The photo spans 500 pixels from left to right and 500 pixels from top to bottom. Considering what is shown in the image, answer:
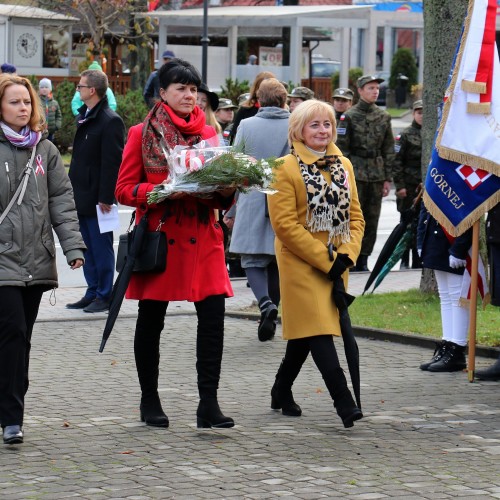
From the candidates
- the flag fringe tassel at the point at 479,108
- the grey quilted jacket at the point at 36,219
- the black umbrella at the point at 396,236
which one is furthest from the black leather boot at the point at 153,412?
the black umbrella at the point at 396,236

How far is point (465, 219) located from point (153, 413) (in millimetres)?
2645

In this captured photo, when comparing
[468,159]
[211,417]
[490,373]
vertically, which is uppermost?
[468,159]

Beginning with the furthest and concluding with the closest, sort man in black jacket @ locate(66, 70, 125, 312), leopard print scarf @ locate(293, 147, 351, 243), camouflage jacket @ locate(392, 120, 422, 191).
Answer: camouflage jacket @ locate(392, 120, 422, 191) < man in black jacket @ locate(66, 70, 125, 312) < leopard print scarf @ locate(293, 147, 351, 243)

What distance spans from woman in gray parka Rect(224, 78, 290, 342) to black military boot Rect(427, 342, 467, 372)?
1679 millimetres

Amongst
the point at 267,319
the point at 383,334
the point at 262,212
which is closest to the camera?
the point at 267,319

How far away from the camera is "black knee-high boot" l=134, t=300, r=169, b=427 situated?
7.25 meters

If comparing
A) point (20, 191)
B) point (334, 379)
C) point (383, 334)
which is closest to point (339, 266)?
point (334, 379)

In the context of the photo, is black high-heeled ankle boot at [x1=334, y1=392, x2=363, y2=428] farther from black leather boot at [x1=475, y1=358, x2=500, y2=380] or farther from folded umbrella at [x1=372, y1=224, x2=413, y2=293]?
folded umbrella at [x1=372, y1=224, x2=413, y2=293]

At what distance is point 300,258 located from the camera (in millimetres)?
7359

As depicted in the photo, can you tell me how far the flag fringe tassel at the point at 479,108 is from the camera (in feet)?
28.3

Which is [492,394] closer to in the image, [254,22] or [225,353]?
[225,353]

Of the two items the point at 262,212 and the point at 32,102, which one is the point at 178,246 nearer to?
the point at 32,102

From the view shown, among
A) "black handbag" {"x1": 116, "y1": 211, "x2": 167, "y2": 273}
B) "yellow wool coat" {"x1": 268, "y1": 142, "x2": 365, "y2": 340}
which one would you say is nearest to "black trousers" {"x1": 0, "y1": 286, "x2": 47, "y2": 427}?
"black handbag" {"x1": 116, "y1": 211, "x2": 167, "y2": 273}

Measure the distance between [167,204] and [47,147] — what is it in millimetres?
711
